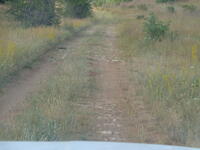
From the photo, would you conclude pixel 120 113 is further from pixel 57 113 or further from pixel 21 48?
pixel 21 48

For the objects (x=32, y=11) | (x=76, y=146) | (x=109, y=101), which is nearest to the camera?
(x=76, y=146)

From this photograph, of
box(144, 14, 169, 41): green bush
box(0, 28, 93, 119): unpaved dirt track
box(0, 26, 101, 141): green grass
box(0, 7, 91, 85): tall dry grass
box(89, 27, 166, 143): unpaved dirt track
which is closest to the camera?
box(0, 26, 101, 141): green grass

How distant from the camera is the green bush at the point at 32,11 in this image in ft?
66.9

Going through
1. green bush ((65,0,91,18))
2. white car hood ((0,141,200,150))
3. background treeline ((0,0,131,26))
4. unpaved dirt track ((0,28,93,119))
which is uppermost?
white car hood ((0,141,200,150))

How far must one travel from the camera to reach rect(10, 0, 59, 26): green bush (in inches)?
802

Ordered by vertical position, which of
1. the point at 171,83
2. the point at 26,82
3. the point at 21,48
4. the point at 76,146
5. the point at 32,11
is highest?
the point at 76,146

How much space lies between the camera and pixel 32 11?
2083cm

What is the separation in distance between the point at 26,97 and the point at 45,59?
4.84 m

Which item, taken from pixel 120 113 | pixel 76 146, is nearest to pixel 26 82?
pixel 120 113

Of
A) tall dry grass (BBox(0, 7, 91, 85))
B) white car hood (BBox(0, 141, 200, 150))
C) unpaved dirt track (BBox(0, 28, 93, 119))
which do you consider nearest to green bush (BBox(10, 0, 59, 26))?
tall dry grass (BBox(0, 7, 91, 85))

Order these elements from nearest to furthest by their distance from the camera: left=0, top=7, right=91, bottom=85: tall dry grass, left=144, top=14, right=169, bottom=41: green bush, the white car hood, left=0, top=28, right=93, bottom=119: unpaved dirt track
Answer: the white car hood
left=0, top=28, right=93, bottom=119: unpaved dirt track
left=0, top=7, right=91, bottom=85: tall dry grass
left=144, top=14, right=169, bottom=41: green bush

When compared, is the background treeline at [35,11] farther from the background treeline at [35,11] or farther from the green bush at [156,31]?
the green bush at [156,31]

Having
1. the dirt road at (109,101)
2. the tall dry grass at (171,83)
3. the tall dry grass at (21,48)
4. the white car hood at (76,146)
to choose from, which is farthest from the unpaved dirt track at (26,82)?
the white car hood at (76,146)

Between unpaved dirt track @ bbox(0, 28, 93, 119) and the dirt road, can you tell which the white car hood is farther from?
unpaved dirt track @ bbox(0, 28, 93, 119)
